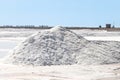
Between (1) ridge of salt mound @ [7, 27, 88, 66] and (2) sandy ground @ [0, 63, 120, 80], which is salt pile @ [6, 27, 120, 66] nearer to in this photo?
(1) ridge of salt mound @ [7, 27, 88, 66]

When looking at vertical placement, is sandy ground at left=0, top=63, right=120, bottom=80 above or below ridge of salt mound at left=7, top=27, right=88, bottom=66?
below

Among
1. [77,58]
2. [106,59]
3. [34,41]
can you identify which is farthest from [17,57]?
[106,59]

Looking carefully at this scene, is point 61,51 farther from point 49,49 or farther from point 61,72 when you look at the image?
point 61,72

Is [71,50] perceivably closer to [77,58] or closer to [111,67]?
[77,58]

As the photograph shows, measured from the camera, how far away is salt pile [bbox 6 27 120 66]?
13.9 meters

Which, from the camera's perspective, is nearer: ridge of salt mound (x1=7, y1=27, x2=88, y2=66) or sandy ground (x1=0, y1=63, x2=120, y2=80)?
sandy ground (x1=0, y1=63, x2=120, y2=80)

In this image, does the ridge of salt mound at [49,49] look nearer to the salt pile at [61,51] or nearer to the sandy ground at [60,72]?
the salt pile at [61,51]

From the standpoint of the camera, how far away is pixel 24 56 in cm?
1408

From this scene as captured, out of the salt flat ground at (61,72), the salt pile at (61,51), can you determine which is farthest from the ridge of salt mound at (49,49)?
the salt flat ground at (61,72)

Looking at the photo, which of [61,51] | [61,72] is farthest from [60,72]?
[61,51]

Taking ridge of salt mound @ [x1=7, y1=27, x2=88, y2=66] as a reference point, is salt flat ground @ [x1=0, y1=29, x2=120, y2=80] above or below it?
below

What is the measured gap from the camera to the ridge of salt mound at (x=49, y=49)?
45.4 ft

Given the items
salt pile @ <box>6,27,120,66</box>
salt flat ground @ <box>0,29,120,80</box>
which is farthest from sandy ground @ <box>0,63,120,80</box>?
salt pile @ <box>6,27,120,66</box>

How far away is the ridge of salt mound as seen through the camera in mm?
13828
